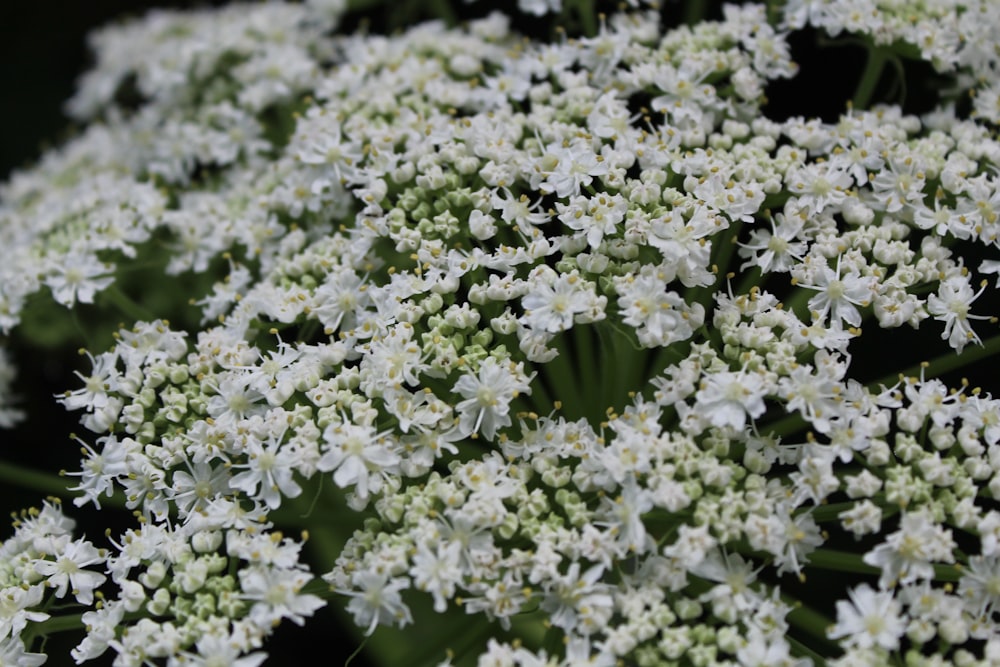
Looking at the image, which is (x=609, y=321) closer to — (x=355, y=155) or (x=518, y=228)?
(x=518, y=228)

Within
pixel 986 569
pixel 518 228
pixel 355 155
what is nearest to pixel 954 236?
pixel 986 569

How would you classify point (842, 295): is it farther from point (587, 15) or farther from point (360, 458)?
point (587, 15)

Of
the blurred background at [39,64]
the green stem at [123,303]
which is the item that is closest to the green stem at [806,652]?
the green stem at [123,303]

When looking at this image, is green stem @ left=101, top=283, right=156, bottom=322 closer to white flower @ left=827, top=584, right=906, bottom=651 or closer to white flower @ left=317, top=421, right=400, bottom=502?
white flower @ left=317, top=421, right=400, bottom=502

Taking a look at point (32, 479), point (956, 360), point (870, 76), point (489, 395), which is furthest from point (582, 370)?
point (32, 479)

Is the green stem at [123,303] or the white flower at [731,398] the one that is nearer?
the white flower at [731,398]

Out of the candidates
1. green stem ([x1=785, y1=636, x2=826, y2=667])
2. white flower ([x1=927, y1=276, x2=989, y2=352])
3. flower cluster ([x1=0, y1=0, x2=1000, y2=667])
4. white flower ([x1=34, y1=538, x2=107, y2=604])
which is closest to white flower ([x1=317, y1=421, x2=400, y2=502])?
flower cluster ([x1=0, y1=0, x2=1000, y2=667])

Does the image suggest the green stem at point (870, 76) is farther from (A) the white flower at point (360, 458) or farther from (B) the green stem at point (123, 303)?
(B) the green stem at point (123, 303)
